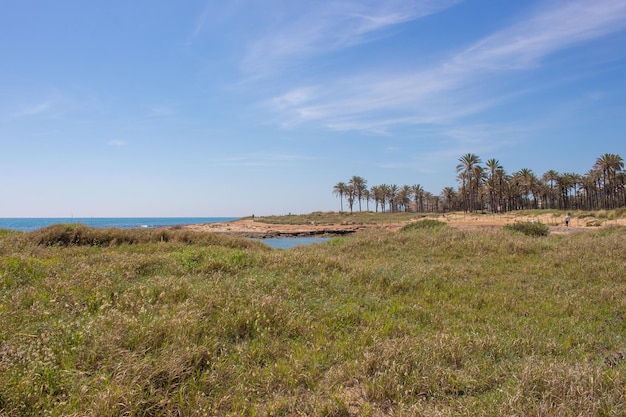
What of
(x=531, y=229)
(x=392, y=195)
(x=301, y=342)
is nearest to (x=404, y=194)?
(x=392, y=195)

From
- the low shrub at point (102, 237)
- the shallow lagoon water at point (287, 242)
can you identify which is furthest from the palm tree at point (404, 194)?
the low shrub at point (102, 237)

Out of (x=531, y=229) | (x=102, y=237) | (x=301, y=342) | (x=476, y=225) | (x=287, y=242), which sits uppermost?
(x=102, y=237)

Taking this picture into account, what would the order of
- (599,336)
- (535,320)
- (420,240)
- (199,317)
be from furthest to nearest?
(420,240) → (535,320) → (599,336) → (199,317)

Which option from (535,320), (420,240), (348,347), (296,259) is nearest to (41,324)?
(348,347)

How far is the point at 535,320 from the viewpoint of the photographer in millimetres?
→ 7312

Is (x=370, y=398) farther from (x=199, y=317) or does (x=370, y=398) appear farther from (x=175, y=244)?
(x=175, y=244)

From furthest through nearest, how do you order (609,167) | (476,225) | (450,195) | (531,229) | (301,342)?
1. (450,195)
2. (609,167)
3. (476,225)
4. (531,229)
5. (301,342)

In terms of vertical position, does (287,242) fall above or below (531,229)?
below

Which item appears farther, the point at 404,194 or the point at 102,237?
the point at 404,194

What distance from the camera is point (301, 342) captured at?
18.9 feet

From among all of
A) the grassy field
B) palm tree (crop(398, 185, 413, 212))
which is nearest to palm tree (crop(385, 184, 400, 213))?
palm tree (crop(398, 185, 413, 212))

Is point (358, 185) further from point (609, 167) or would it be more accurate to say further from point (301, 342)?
point (301, 342)

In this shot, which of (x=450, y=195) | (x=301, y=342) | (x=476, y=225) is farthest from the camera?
(x=450, y=195)

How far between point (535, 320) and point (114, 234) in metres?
18.3
